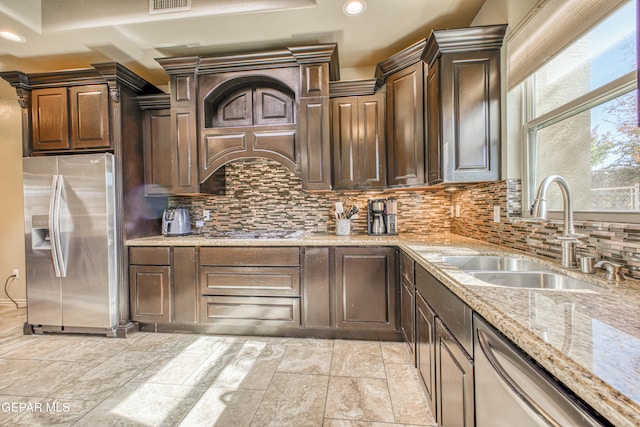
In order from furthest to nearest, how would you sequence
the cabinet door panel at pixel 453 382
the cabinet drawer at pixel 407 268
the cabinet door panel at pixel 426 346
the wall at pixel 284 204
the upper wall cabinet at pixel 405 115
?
the wall at pixel 284 204 → the upper wall cabinet at pixel 405 115 → the cabinet drawer at pixel 407 268 → the cabinet door panel at pixel 426 346 → the cabinet door panel at pixel 453 382

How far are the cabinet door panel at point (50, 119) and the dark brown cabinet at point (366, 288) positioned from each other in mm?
2916

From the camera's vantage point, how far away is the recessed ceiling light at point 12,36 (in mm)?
2379

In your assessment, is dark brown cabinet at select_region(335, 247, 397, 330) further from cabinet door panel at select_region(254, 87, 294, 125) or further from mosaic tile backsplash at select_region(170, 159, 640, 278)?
cabinet door panel at select_region(254, 87, 294, 125)

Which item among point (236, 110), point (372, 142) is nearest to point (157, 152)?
point (236, 110)

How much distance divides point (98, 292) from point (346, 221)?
2.43 m

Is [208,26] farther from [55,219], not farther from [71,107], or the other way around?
[55,219]

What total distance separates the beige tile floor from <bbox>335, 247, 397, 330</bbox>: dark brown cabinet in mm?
199

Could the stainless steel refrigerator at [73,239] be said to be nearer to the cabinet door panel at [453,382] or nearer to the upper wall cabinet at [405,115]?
the upper wall cabinet at [405,115]

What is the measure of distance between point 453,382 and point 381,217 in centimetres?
184

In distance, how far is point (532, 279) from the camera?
4.41ft

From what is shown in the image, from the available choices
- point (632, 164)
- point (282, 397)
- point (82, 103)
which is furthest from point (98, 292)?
Answer: point (632, 164)

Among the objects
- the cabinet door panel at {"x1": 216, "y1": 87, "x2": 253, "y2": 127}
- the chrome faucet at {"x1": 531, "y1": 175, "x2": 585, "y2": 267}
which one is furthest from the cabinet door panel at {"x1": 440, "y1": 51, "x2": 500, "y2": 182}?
the cabinet door panel at {"x1": 216, "y1": 87, "x2": 253, "y2": 127}

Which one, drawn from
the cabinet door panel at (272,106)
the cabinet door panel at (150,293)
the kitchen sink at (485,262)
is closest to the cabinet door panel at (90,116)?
the cabinet door panel at (150,293)

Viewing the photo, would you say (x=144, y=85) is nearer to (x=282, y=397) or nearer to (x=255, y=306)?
(x=255, y=306)
